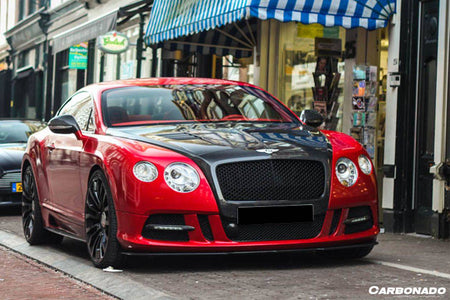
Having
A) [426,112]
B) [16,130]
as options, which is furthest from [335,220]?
[16,130]

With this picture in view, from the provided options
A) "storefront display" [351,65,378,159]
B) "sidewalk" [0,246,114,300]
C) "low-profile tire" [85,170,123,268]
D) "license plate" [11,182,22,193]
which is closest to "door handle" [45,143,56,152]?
"sidewalk" [0,246,114,300]

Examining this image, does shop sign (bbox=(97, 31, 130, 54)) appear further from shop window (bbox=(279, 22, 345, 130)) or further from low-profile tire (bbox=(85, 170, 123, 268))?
low-profile tire (bbox=(85, 170, 123, 268))

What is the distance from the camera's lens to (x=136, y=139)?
7055 mm

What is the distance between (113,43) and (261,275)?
50.3 ft

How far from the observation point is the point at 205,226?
21.8ft

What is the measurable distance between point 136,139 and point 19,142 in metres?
7.96

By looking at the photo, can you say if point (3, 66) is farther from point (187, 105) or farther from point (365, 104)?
point (187, 105)

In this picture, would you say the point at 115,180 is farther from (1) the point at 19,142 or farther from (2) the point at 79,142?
(1) the point at 19,142

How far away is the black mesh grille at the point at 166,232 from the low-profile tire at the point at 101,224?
313 mm

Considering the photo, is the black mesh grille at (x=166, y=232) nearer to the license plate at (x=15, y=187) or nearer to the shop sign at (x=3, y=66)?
the license plate at (x=15, y=187)

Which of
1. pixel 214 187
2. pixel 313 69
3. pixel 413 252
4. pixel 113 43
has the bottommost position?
pixel 413 252

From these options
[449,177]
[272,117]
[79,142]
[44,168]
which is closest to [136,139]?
[79,142]

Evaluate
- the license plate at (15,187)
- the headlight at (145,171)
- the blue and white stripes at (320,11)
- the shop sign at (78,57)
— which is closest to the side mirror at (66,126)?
the headlight at (145,171)

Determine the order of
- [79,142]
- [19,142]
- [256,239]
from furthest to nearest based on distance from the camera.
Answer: [19,142]
[79,142]
[256,239]
